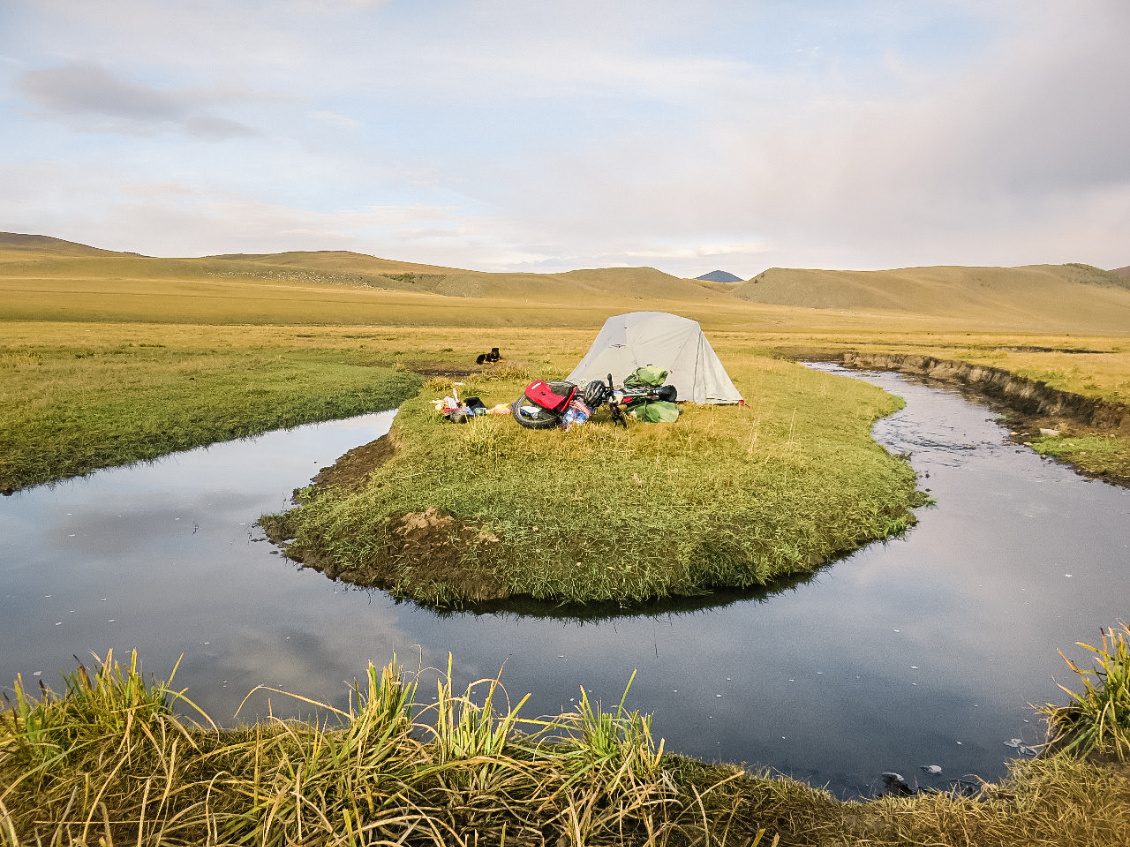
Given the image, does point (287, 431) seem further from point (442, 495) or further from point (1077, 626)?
point (1077, 626)

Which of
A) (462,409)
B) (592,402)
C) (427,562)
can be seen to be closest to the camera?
(427,562)

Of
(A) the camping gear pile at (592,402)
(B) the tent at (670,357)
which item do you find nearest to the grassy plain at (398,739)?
(A) the camping gear pile at (592,402)

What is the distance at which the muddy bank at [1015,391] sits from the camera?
2236cm

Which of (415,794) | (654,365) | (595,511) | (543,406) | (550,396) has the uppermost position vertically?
(654,365)

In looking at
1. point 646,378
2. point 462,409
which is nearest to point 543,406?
point 462,409

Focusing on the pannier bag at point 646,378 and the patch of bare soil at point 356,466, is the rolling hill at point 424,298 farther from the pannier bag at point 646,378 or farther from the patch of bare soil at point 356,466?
the pannier bag at point 646,378

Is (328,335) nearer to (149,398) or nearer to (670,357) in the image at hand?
(149,398)

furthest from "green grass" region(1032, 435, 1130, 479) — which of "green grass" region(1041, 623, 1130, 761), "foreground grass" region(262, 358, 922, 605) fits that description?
"green grass" region(1041, 623, 1130, 761)

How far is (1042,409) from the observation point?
2692cm

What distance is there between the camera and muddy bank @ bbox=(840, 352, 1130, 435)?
2236cm

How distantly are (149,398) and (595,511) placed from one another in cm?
1925

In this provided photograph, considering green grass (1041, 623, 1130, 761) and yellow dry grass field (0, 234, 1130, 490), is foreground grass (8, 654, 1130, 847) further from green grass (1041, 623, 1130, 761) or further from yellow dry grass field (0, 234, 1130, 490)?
yellow dry grass field (0, 234, 1130, 490)

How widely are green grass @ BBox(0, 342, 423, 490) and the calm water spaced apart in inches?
143

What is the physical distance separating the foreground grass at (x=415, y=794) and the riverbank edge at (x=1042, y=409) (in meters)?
15.9
